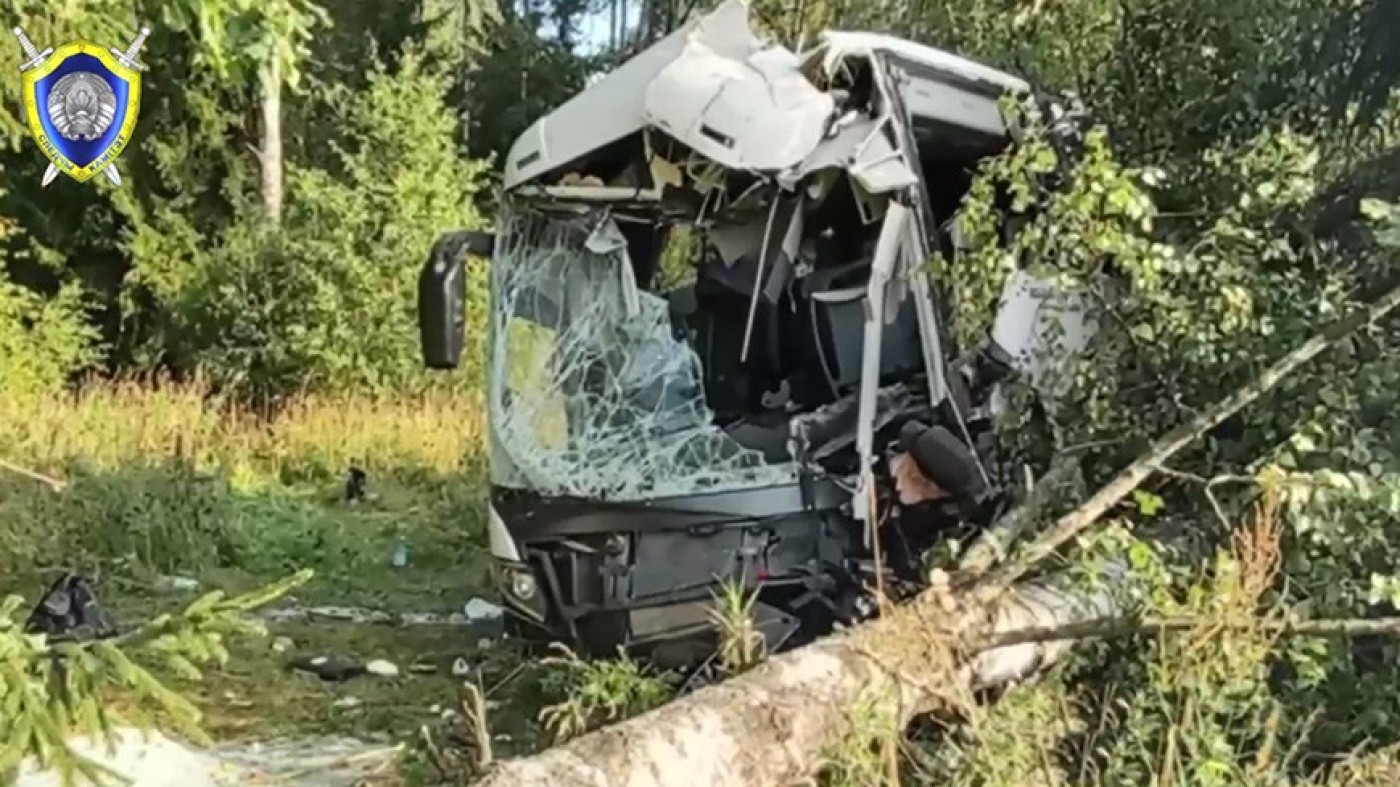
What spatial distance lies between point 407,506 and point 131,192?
8658 millimetres

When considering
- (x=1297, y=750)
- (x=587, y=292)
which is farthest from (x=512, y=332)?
(x=1297, y=750)

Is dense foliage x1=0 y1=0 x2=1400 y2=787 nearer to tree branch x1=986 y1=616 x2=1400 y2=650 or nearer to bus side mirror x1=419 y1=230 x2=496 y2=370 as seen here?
tree branch x1=986 y1=616 x2=1400 y2=650

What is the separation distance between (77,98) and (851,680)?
4.75 metres

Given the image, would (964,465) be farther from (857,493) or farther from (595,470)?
(595,470)

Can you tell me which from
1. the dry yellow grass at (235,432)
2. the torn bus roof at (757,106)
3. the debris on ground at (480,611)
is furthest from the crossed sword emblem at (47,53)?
the dry yellow grass at (235,432)

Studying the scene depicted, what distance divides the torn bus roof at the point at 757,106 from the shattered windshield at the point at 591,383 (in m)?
0.37

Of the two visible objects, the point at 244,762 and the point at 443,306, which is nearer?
the point at 244,762

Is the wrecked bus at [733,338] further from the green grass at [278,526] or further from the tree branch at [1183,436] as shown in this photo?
the green grass at [278,526]

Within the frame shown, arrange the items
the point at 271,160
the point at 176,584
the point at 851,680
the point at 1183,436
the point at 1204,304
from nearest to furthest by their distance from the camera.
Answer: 1. the point at 851,680
2. the point at 1183,436
3. the point at 1204,304
4. the point at 176,584
5. the point at 271,160

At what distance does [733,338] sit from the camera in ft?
21.6

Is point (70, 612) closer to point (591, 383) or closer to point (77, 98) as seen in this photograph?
point (77, 98)

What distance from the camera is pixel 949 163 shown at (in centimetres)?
659

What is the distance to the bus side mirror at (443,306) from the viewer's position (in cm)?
630

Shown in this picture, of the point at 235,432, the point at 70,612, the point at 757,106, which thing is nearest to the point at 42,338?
the point at 235,432
